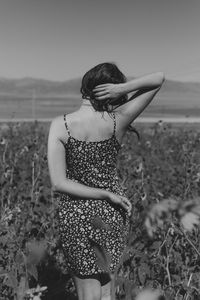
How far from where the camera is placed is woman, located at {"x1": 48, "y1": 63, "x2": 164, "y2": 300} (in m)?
2.20

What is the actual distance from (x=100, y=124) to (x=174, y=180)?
13.0ft

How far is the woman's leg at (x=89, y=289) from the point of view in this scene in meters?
2.41

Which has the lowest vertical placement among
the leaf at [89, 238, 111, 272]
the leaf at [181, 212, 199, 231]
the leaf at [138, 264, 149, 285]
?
the leaf at [138, 264, 149, 285]

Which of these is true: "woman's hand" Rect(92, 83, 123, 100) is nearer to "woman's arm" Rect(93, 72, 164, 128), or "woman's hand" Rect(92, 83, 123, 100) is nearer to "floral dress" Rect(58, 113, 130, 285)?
"woman's arm" Rect(93, 72, 164, 128)

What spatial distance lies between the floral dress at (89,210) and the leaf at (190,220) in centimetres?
179

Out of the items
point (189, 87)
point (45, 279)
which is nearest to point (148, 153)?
point (45, 279)

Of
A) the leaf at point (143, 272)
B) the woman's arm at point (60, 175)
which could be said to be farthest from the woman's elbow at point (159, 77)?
the leaf at point (143, 272)

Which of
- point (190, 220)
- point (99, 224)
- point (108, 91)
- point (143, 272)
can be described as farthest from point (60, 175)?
point (190, 220)

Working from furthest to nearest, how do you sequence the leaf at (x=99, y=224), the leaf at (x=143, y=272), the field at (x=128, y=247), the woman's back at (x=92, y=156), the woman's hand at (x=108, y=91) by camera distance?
the leaf at (x=143, y=272) < the woman's back at (x=92, y=156) < the woman's hand at (x=108, y=91) < the field at (x=128, y=247) < the leaf at (x=99, y=224)

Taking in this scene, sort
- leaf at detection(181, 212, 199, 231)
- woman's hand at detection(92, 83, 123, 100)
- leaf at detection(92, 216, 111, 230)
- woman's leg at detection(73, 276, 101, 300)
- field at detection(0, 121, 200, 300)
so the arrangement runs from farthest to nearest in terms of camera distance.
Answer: woman's leg at detection(73, 276, 101, 300) < woman's hand at detection(92, 83, 123, 100) < field at detection(0, 121, 200, 300) < leaf at detection(92, 216, 111, 230) < leaf at detection(181, 212, 199, 231)

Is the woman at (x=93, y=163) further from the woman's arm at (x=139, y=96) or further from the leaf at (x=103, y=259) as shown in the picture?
the leaf at (x=103, y=259)

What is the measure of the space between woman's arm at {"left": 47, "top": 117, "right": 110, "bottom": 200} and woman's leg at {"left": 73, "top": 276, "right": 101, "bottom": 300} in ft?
1.37

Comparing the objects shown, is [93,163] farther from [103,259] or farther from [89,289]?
[103,259]

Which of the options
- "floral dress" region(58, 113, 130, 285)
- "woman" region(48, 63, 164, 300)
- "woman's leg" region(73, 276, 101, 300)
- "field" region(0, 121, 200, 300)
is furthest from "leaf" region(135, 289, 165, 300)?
"woman's leg" region(73, 276, 101, 300)
